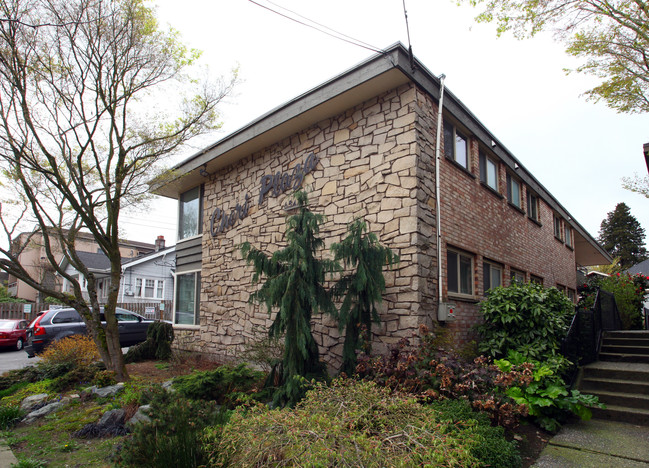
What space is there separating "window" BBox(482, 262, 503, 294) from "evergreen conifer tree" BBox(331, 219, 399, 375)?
3589mm

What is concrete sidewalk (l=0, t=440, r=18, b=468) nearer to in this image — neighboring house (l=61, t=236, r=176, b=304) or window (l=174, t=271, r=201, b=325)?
window (l=174, t=271, r=201, b=325)

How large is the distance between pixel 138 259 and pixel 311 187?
22.3 m

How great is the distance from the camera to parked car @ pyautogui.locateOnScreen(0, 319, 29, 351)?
15.4 meters

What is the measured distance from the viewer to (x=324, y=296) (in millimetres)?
5805

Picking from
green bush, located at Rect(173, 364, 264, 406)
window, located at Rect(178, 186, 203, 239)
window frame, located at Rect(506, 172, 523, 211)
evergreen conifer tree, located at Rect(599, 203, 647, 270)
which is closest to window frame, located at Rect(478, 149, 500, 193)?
window frame, located at Rect(506, 172, 523, 211)

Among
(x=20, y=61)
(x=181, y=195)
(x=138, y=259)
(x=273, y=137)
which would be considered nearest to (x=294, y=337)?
(x=273, y=137)

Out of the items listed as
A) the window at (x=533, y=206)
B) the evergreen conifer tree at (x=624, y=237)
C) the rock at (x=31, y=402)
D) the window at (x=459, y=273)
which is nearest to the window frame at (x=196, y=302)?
the rock at (x=31, y=402)

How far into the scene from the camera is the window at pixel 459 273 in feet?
24.5

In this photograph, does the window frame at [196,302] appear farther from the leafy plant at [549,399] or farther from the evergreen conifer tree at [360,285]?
the leafy plant at [549,399]

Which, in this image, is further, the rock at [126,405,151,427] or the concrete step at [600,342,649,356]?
the concrete step at [600,342,649,356]

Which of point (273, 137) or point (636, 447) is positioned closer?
point (636, 447)

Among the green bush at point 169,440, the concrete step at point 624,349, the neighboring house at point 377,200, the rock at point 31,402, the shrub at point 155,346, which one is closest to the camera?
the green bush at point 169,440

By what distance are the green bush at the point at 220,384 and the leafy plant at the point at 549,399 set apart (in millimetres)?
3488

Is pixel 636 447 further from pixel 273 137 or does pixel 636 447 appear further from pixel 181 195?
pixel 181 195
